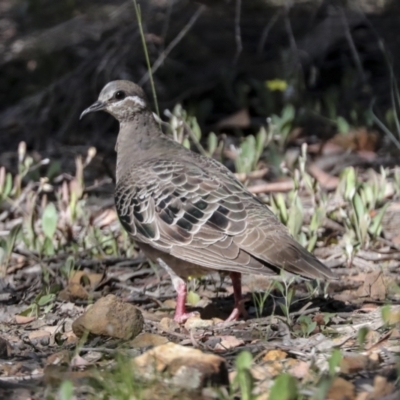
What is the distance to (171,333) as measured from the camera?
458cm

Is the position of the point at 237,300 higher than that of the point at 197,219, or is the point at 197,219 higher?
the point at 197,219

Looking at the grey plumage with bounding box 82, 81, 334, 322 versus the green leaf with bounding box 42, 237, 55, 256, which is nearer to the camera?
the grey plumage with bounding box 82, 81, 334, 322

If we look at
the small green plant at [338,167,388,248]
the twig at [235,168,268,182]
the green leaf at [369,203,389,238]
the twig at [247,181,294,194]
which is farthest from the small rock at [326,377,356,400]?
the twig at [235,168,268,182]

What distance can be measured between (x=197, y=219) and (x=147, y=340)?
3.16 ft

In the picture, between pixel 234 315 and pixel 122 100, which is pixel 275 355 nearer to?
pixel 234 315

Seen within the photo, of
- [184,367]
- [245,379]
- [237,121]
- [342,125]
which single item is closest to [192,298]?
[184,367]

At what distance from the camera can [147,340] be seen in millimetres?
4270

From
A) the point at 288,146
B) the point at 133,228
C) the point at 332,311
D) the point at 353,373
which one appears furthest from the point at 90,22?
the point at 353,373

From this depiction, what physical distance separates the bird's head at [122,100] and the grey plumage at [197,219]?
0.32 meters

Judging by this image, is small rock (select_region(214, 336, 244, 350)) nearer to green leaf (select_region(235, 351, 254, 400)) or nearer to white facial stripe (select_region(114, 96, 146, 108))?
green leaf (select_region(235, 351, 254, 400))

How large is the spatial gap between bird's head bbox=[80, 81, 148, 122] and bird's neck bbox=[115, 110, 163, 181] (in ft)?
0.16

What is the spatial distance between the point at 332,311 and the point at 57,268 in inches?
70.6

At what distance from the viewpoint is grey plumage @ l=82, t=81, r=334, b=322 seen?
4750 mm

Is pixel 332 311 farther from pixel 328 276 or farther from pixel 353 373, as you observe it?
pixel 353 373
